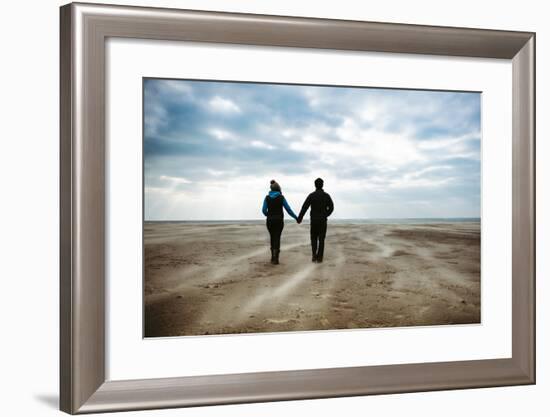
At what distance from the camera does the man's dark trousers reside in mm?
2586

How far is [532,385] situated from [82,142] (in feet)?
8.05

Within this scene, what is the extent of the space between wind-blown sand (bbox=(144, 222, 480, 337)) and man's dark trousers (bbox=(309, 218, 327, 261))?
3cm

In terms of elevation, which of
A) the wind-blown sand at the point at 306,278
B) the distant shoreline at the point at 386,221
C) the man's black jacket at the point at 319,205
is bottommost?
the wind-blown sand at the point at 306,278

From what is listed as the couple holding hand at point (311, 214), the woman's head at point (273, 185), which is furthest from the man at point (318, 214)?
the woman's head at point (273, 185)

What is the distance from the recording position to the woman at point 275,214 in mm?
2578

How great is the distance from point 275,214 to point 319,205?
0.21m

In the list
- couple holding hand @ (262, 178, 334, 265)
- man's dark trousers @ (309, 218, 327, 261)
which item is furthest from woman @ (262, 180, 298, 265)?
man's dark trousers @ (309, 218, 327, 261)

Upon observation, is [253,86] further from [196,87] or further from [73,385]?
[73,385]

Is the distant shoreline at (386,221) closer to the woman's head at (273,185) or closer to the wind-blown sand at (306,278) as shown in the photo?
the wind-blown sand at (306,278)

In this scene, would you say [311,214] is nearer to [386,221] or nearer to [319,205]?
[319,205]

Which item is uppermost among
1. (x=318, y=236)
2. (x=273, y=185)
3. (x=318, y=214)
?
(x=273, y=185)

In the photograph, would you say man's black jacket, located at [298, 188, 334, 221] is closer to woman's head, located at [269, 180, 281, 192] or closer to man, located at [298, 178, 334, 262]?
man, located at [298, 178, 334, 262]

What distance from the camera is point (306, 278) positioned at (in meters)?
2.58

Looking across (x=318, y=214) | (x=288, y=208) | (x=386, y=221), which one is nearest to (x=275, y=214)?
(x=288, y=208)
